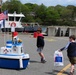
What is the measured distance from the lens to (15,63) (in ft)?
35.7

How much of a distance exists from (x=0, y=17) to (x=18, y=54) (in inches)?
133

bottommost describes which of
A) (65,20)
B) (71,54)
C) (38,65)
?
(65,20)

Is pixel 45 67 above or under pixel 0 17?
under

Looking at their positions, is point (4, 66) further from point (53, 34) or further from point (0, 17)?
point (53, 34)

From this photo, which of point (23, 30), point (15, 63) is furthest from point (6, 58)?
point (23, 30)

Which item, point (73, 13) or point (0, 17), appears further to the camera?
point (73, 13)

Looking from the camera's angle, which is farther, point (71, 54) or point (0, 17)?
point (0, 17)

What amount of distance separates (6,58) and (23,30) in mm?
45412

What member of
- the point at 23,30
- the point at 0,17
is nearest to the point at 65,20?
the point at 23,30

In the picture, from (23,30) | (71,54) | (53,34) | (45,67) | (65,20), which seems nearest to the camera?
(71,54)

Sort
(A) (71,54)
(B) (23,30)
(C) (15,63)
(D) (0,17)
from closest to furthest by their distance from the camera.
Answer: (A) (71,54) → (C) (15,63) → (D) (0,17) → (B) (23,30)

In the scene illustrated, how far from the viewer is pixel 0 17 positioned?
13.9 meters

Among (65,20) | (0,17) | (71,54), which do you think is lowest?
(65,20)

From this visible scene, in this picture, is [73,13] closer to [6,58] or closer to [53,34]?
[53,34]
